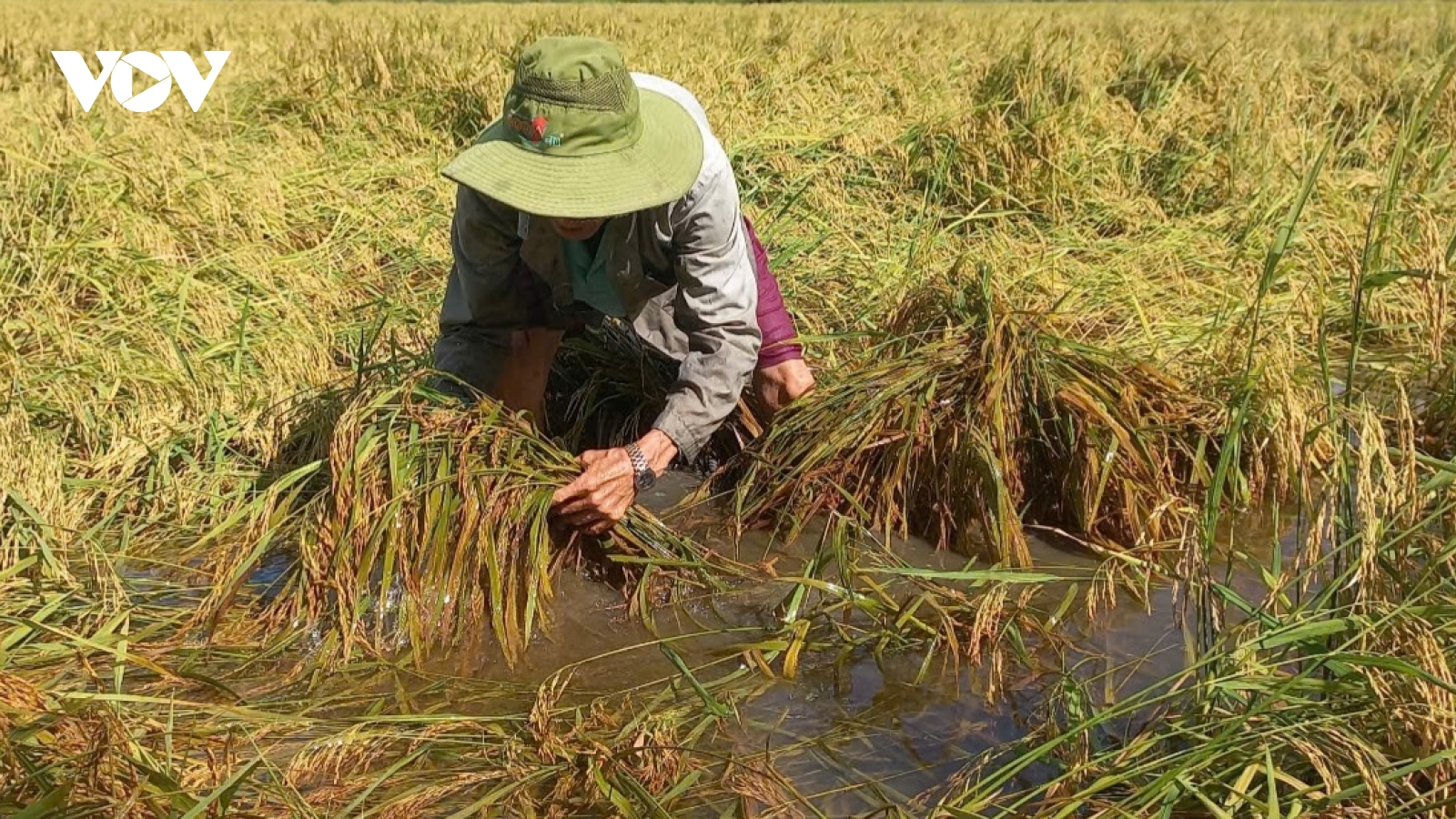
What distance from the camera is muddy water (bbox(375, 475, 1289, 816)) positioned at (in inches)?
75.5

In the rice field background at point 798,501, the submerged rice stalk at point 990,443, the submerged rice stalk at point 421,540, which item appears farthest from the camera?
the submerged rice stalk at point 990,443

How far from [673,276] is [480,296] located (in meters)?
0.43

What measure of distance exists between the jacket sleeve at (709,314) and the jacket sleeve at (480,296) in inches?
15.5

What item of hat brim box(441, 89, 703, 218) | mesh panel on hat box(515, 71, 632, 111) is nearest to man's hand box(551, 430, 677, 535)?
hat brim box(441, 89, 703, 218)

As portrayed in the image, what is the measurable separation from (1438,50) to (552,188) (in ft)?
22.2

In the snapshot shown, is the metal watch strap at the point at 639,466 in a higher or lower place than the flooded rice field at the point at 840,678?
higher

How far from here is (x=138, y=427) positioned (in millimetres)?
2939

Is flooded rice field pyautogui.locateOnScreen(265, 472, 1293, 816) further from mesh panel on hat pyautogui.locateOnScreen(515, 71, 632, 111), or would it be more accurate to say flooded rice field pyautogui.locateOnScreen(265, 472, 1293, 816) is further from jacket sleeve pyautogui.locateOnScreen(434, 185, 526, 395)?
mesh panel on hat pyautogui.locateOnScreen(515, 71, 632, 111)

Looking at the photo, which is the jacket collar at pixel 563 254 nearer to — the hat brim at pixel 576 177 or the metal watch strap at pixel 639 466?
the hat brim at pixel 576 177

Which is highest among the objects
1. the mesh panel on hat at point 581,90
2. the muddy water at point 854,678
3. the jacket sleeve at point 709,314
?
the mesh panel on hat at point 581,90

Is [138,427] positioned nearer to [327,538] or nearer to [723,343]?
[327,538]

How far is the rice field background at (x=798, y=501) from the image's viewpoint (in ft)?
A: 5.51

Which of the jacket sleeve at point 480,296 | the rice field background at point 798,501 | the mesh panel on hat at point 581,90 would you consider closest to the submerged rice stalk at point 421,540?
the rice field background at point 798,501

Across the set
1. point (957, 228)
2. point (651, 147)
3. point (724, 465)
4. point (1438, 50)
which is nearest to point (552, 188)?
point (651, 147)
